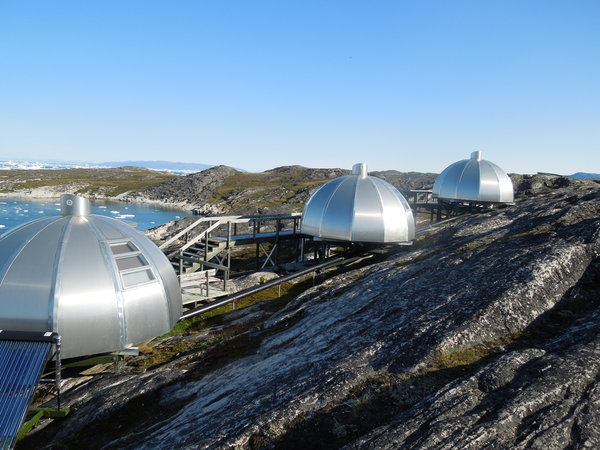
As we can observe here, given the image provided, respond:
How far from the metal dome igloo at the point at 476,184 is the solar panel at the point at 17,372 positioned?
42729 mm

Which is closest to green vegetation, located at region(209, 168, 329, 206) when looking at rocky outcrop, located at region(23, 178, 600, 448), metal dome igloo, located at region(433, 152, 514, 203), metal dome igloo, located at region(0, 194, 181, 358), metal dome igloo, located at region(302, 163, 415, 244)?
metal dome igloo, located at region(433, 152, 514, 203)

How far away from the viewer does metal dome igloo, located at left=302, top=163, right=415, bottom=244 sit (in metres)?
25.5

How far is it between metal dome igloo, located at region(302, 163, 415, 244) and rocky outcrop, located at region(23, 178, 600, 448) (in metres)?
10.9

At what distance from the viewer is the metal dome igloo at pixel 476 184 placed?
4350 cm

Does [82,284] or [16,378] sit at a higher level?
[82,284]

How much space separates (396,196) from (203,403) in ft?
69.7

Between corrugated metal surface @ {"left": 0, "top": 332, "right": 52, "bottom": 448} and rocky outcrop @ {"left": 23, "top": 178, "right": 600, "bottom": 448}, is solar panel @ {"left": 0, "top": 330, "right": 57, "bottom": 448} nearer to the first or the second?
corrugated metal surface @ {"left": 0, "top": 332, "right": 52, "bottom": 448}

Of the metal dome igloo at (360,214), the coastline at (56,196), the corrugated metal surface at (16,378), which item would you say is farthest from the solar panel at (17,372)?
the coastline at (56,196)

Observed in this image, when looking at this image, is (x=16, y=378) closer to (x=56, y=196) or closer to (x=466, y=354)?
(x=466, y=354)

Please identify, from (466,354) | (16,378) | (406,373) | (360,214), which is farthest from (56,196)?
(466,354)

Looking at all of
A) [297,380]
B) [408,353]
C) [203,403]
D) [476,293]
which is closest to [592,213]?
[476,293]

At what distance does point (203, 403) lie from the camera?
896 cm

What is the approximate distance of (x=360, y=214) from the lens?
25.7 meters

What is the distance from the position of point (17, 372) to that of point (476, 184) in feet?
144
